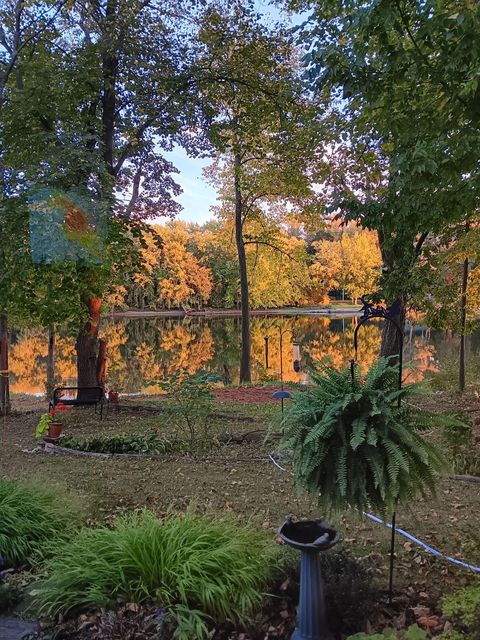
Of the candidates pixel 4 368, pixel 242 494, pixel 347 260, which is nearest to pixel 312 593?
pixel 242 494

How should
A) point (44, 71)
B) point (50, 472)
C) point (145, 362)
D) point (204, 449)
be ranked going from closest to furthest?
point (50, 472)
point (204, 449)
point (44, 71)
point (145, 362)

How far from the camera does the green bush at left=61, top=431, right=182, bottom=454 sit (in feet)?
19.9

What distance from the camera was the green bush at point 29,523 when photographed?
3021 mm

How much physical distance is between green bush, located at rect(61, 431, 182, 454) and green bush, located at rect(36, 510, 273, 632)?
331 centimetres

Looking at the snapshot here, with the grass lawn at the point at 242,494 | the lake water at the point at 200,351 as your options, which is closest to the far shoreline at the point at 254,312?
the lake water at the point at 200,351

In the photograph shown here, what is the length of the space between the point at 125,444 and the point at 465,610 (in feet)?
15.7

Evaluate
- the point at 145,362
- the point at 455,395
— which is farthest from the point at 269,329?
the point at 455,395

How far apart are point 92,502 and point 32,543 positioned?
893mm

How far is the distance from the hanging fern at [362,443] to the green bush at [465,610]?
440mm

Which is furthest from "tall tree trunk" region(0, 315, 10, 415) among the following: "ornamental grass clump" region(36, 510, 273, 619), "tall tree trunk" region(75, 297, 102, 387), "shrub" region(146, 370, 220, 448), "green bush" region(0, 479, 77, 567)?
"ornamental grass clump" region(36, 510, 273, 619)

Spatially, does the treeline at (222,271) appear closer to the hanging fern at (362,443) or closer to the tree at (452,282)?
the tree at (452,282)

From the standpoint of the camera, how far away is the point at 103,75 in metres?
8.53

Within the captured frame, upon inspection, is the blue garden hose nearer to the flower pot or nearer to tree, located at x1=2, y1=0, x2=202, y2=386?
the flower pot

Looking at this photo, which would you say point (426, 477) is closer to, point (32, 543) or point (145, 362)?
point (32, 543)
